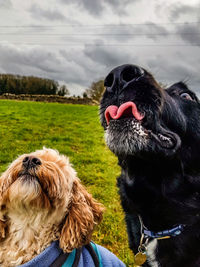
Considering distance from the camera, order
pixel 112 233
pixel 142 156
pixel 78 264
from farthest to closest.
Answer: pixel 112 233 → pixel 78 264 → pixel 142 156

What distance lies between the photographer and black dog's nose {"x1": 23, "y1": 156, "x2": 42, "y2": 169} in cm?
235

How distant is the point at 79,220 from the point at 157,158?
3.54 feet

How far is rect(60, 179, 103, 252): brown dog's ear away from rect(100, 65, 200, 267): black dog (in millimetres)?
438

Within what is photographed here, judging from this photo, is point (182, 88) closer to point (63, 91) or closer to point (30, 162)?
point (30, 162)

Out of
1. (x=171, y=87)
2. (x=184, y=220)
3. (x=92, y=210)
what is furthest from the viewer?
(x=92, y=210)

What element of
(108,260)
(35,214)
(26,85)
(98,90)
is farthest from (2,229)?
(26,85)

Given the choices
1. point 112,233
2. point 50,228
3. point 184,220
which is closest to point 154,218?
point 184,220

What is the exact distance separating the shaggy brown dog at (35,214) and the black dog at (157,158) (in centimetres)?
58

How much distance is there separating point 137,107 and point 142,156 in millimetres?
403

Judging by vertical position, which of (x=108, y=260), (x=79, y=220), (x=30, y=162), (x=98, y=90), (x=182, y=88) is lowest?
(x=108, y=260)

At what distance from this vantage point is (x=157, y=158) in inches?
76.4

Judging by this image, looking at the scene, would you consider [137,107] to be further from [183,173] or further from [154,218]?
[154,218]

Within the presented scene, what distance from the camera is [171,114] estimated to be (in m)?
1.95

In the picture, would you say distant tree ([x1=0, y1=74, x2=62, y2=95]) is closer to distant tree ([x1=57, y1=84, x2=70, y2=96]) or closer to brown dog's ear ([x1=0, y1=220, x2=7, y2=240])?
distant tree ([x1=57, y1=84, x2=70, y2=96])
